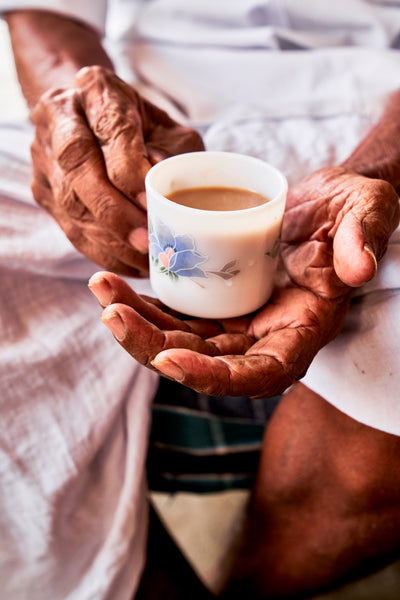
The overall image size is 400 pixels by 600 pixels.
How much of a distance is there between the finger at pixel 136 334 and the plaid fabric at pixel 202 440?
58 cm

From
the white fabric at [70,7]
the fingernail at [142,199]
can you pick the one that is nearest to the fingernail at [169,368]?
the fingernail at [142,199]

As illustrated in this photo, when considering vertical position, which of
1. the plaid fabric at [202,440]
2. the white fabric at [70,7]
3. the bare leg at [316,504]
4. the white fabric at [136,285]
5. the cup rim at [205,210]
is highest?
the white fabric at [70,7]

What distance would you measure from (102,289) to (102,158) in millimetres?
226

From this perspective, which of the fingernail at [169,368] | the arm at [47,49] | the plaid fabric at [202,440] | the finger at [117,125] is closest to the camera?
the fingernail at [169,368]

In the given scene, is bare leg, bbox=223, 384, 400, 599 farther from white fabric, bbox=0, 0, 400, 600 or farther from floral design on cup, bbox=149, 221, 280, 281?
floral design on cup, bbox=149, 221, 280, 281

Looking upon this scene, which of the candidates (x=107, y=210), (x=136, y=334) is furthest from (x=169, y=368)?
(x=107, y=210)

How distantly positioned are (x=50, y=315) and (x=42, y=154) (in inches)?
9.1

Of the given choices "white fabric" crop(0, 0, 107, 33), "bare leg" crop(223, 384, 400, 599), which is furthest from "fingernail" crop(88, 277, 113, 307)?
"white fabric" crop(0, 0, 107, 33)

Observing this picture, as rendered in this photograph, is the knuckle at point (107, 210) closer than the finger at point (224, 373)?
No

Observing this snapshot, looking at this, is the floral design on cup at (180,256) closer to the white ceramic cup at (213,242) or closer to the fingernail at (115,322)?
the white ceramic cup at (213,242)

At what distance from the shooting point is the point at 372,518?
81 centimetres

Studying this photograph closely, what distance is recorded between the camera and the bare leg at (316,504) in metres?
0.77

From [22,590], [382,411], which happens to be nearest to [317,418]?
[382,411]

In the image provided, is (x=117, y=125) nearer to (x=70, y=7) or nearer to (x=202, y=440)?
(x=70, y=7)
